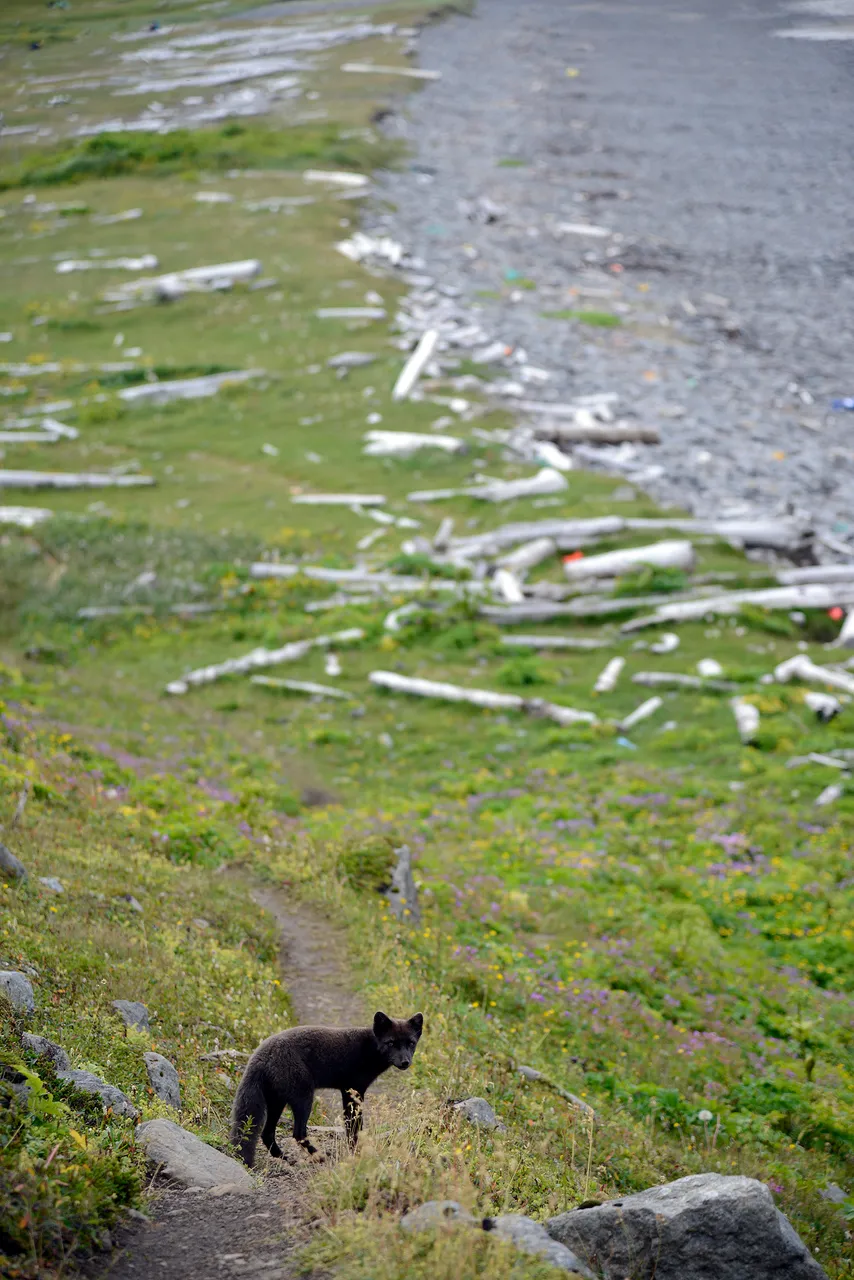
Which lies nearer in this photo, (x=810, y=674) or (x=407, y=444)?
(x=810, y=674)

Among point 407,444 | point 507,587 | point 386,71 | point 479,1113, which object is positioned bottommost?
point 507,587

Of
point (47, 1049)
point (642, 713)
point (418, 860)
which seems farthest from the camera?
point (642, 713)

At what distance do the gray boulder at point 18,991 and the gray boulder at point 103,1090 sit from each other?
788 millimetres

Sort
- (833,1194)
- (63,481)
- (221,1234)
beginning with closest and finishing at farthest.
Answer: (221,1234) → (833,1194) → (63,481)

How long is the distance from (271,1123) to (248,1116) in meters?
0.23

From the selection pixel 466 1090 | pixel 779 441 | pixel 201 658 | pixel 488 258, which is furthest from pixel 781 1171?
pixel 488 258

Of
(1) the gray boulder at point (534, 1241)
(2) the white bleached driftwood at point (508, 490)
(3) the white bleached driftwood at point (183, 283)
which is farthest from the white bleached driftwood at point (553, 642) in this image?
(3) the white bleached driftwood at point (183, 283)

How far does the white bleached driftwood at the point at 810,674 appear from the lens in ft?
68.0

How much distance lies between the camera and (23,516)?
28.9 meters

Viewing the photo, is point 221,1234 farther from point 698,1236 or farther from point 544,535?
point 544,535

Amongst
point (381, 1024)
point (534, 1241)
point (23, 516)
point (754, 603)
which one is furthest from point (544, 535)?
point (534, 1241)

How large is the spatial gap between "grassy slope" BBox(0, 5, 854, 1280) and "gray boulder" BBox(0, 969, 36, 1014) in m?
0.18

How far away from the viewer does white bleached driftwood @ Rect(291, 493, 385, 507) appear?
29203mm

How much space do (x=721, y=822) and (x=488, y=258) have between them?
4068cm
